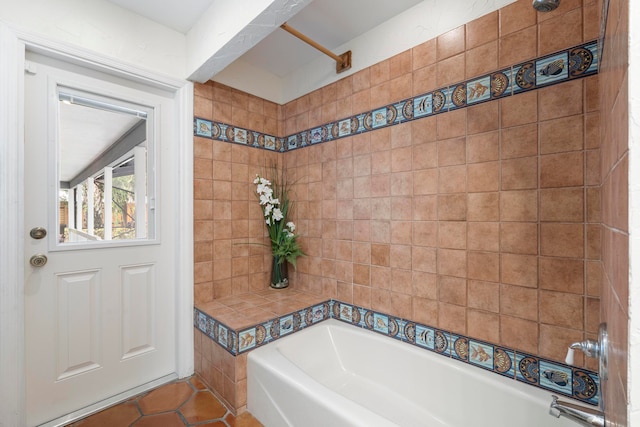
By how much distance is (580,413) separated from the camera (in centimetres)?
77

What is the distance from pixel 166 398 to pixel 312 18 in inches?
94.7

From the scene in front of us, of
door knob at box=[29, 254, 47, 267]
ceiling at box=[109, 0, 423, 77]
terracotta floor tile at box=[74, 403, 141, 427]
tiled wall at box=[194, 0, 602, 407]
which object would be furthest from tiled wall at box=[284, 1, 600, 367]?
door knob at box=[29, 254, 47, 267]

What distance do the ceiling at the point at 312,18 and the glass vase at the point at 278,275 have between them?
1.53 m

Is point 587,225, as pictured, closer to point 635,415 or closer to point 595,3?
point 595,3

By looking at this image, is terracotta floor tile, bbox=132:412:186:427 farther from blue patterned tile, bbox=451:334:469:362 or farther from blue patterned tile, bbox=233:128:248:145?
blue patterned tile, bbox=233:128:248:145

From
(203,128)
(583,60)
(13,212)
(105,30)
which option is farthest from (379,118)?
(13,212)

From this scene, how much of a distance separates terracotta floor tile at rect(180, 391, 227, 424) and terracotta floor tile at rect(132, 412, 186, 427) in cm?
4

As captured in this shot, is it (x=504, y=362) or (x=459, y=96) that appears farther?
(x=459, y=96)

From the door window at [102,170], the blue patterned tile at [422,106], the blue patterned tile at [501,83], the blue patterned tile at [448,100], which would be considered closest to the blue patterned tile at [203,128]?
the door window at [102,170]

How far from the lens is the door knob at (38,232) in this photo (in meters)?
1.44

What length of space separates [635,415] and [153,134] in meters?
2.21

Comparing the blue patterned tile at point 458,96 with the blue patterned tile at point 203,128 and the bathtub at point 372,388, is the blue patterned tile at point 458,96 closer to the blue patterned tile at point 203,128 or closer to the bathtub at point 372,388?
the bathtub at point 372,388

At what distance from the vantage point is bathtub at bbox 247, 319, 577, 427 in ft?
3.87

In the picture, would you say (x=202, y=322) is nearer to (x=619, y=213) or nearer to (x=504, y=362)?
(x=504, y=362)
